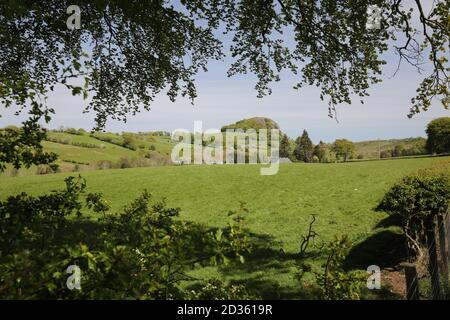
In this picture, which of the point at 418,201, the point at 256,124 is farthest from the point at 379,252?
the point at 256,124

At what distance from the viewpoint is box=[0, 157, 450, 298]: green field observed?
1272 centimetres

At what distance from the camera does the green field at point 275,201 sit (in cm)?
1272

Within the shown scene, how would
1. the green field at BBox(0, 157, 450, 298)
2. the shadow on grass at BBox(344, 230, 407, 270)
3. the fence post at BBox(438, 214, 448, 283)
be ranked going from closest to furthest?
the fence post at BBox(438, 214, 448, 283)
the shadow on grass at BBox(344, 230, 407, 270)
the green field at BBox(0, 157, 450, 298)

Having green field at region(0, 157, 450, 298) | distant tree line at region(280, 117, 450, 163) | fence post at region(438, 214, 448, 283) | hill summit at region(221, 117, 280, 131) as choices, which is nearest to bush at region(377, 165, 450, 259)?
green field at region(0, 157, 450, 298)

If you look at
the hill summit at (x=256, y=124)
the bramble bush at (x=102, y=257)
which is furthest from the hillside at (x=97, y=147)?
the bramble bush at (x=102, y=257)

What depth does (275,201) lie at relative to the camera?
23.4 meters

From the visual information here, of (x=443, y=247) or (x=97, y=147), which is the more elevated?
(x=97, y=147)

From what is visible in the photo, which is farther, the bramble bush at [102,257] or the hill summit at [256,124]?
the hill summit at [256,124]

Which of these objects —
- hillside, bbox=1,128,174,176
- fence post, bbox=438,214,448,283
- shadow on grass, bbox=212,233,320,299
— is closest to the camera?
fence post, bbox=438,214,448,283

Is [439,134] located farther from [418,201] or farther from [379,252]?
[418,201]

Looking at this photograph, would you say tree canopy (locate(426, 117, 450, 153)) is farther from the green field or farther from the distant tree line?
the green field

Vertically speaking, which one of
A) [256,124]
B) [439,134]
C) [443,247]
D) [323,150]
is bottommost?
[443,247]

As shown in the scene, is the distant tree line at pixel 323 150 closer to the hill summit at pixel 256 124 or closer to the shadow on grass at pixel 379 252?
the hill summit at pixel 256 124

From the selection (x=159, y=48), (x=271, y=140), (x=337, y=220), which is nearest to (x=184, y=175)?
(x=337, y=220)
